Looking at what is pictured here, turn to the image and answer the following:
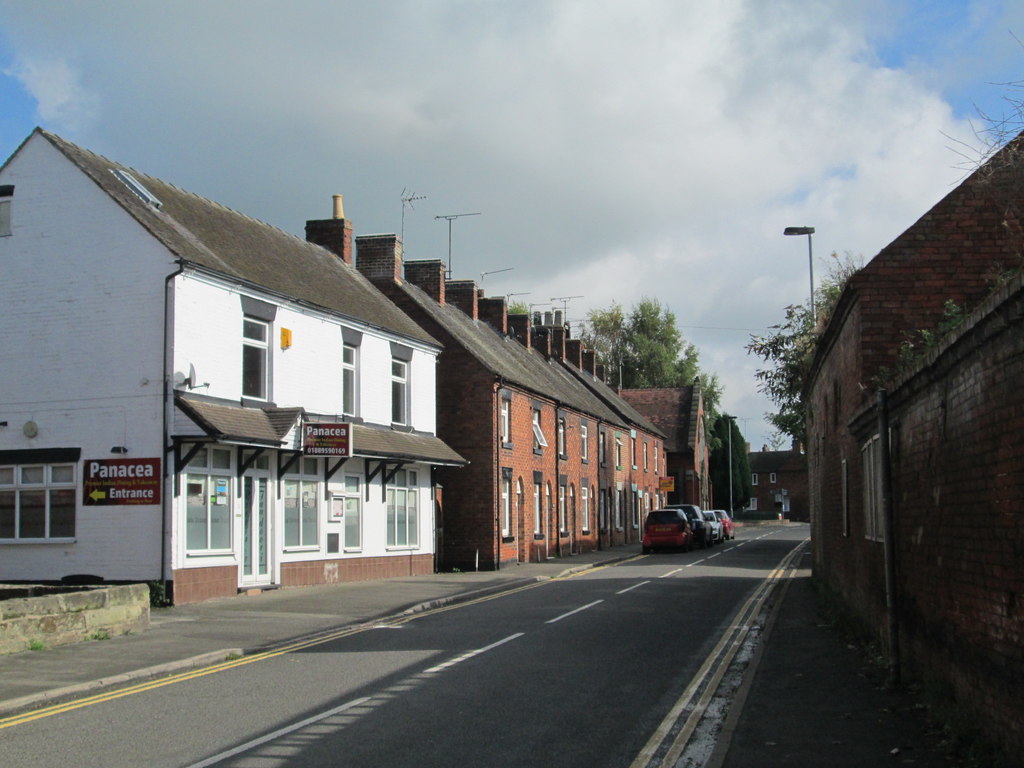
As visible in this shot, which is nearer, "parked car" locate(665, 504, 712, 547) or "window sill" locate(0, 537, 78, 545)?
"window sill" locate(0, 537, 78, 545)

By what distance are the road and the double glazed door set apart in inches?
219

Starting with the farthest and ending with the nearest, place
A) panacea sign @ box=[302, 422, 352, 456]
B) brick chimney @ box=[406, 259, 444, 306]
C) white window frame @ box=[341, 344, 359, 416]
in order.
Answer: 1. brick chimney @ box=[406, 259, 444, 306]
2. white window frame @ box=[341, 344, 359, 416]
3. panacea sign @ box=[302, 422, 352, 456]

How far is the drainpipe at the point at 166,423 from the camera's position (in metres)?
19.1

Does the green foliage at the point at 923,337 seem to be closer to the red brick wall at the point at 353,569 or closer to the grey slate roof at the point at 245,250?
the grey slate roof at the point at 245,250

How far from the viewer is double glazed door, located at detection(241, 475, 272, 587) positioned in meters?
21.5

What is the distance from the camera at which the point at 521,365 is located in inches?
1590

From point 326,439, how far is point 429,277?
50.7 ft

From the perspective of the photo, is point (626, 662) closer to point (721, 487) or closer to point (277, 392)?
point (277, 392)

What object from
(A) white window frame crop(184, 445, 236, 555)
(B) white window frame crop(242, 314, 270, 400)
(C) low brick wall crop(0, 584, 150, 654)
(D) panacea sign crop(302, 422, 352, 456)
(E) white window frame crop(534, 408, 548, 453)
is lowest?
(C) low brick wall crop(0, 584, 150, 654)

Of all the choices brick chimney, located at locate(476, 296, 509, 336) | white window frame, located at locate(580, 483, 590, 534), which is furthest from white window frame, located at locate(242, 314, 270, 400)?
white window frame, located at locate(580, 483, 590, 534)

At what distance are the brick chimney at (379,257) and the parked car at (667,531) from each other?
49.9 ft

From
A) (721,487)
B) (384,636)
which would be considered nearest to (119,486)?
(384,636)

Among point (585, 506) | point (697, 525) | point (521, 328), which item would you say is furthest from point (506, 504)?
point (697, 525)

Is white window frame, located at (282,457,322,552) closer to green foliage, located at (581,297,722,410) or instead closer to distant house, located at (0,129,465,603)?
distant house, located at (0,129,465,603)
